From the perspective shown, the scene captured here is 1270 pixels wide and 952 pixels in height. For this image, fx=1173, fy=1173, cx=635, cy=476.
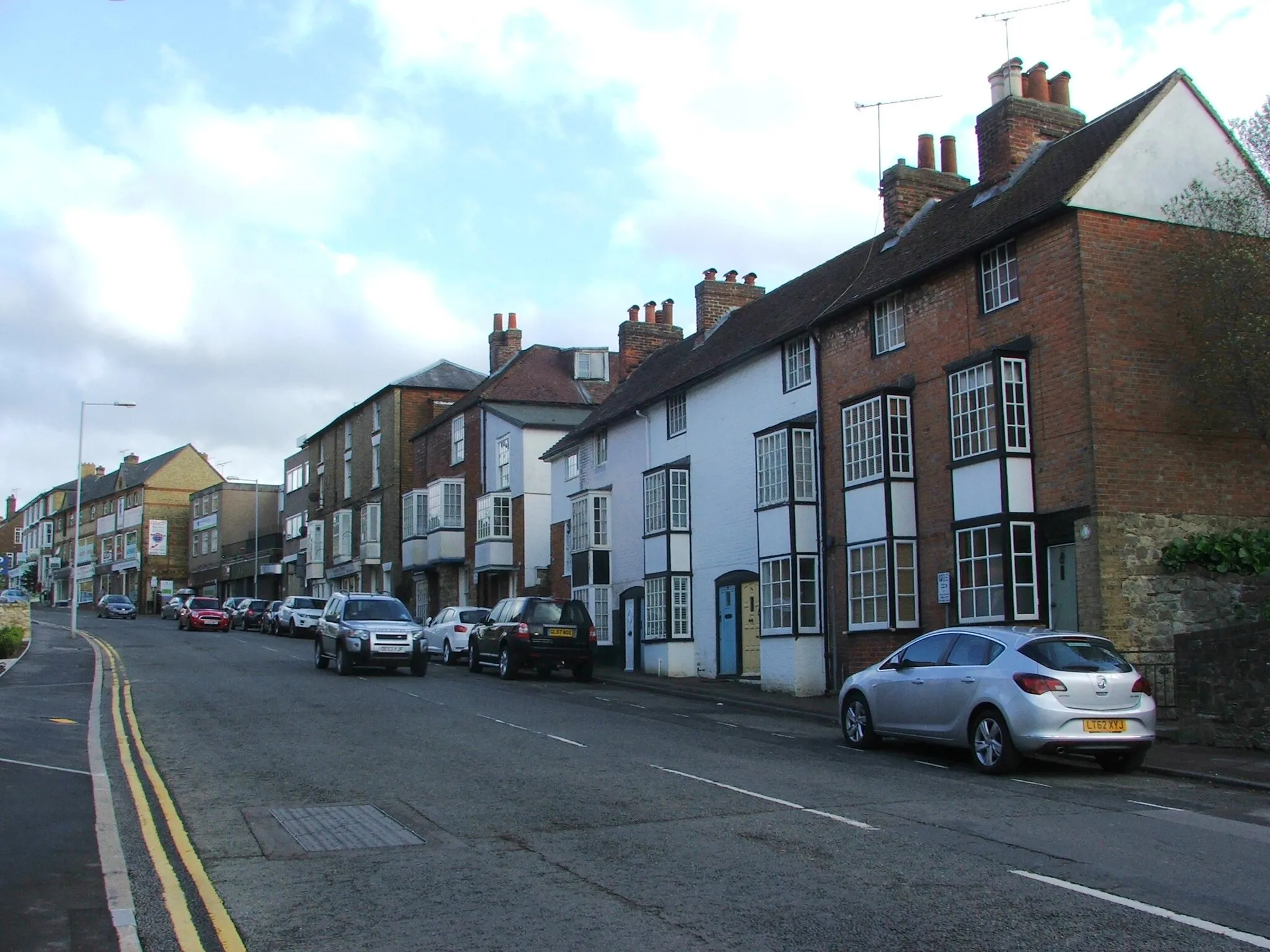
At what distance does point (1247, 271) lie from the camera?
651 inches

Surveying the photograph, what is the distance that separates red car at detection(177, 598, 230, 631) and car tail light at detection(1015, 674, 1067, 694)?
41.3 m

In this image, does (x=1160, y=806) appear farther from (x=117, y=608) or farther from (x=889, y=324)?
(x=117, y=608)

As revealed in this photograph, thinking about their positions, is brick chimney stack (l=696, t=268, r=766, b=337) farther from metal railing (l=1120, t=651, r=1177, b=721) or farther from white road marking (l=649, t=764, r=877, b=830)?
white road marking (l=649, t=764, r=877, b=830)

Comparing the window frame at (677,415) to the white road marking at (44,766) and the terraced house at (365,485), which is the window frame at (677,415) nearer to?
the white road marking at (44,766)

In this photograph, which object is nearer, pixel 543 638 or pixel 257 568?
pixel 543 638

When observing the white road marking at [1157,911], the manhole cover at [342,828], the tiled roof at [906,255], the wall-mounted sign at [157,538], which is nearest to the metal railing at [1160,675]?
the tiled roof at [906,255]

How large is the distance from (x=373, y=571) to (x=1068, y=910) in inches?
2037

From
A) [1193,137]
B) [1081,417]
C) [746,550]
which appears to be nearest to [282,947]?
[1081,417]

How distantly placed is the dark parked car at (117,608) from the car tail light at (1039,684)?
191 ft

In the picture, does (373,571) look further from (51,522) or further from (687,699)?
(51,522)

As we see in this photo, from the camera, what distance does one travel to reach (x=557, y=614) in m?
26.2

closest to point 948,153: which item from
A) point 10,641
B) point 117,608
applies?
point 10,641

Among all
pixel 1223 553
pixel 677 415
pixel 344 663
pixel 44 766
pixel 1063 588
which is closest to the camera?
pixel 44 766

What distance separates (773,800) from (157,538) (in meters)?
85.9
